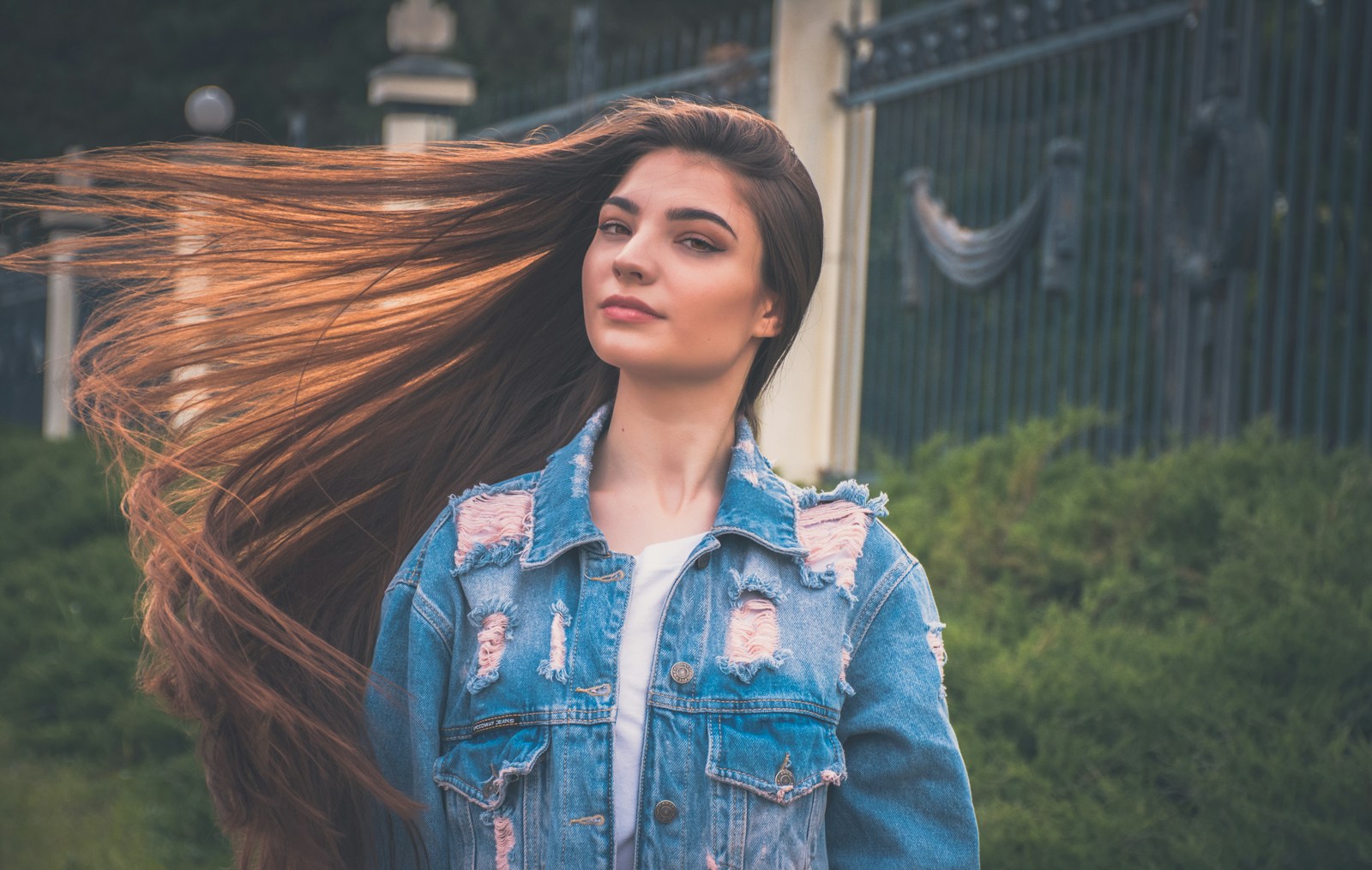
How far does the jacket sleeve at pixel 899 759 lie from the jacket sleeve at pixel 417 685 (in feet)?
1.90

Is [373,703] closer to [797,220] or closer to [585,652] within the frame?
[585,652]

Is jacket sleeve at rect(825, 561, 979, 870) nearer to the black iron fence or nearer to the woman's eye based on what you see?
the woman's eye

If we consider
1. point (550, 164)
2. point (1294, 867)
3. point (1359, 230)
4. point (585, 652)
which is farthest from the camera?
point (1359, 230)

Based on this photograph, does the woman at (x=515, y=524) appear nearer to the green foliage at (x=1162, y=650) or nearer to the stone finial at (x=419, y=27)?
the green foliage at (x=1162, y=650)

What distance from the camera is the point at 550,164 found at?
93.9 inches

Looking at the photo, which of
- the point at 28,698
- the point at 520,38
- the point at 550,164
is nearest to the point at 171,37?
the point at 520,38

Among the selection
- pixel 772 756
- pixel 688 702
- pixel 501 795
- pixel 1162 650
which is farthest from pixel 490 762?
pixel 1162 650

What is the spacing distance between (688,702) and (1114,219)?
14.4ft

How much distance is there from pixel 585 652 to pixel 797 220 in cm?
73

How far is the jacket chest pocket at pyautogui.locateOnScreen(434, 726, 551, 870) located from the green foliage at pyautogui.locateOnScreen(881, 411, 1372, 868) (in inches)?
65.6

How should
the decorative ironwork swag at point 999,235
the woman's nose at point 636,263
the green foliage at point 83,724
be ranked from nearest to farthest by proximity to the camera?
the woman's nose at point 636,263, the green foliage at point 83,724, the decorative ironwork swag at point 999,235

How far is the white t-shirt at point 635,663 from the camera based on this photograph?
1.98m

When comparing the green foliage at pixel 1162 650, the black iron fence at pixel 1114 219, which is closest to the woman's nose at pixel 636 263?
the green foliage at pixel 1162 650

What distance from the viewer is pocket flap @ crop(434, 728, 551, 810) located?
6.45 ft
